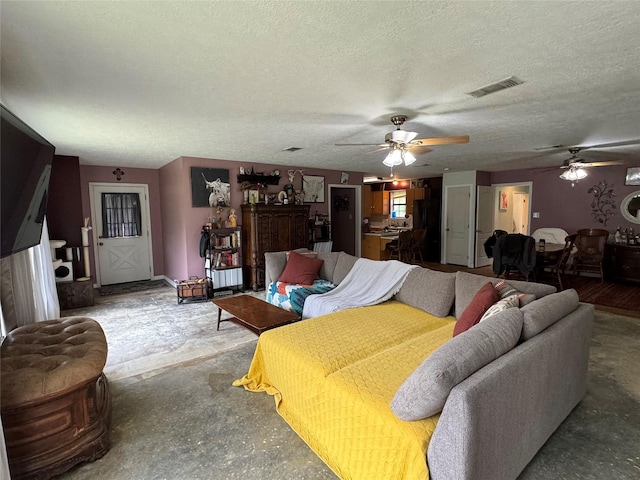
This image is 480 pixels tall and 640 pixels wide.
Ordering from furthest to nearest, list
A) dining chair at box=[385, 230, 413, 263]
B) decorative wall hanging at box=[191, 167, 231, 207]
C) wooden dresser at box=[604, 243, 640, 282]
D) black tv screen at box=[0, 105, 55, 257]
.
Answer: dining chair at box=[385, 230, 413, 263] → wooden dresser at box=[604, 243, 640, 282] → decorative wall hanging at box=[191, 167, 231, 207] → black tv screen at box=[0, 105, 55, 257]

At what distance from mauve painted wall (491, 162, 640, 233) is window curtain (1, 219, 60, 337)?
8.66 meters

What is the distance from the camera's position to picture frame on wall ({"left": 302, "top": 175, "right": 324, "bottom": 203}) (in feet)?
22.0

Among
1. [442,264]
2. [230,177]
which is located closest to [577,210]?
[442,264]

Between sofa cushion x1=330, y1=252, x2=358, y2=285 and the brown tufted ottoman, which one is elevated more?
sofa cushion x1=330, y1=252, x2=358, y2=285

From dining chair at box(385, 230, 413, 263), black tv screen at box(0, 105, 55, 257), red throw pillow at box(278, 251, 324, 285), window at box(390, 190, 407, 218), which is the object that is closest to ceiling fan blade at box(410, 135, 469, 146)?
red throw pillow at box(278, 251, 324, 285)

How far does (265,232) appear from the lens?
18.7ft

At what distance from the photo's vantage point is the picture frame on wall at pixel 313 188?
670 centimetres

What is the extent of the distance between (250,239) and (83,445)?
396 cm

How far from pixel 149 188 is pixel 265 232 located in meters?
2.81

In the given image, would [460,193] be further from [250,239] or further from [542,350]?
[542,350]

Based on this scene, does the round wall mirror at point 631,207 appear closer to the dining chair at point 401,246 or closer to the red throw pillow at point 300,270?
the dining chair at point 401,246

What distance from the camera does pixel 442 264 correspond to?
827cm

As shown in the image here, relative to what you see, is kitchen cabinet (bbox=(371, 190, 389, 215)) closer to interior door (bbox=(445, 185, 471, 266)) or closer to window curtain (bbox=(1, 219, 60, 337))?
interior door (bbox=(445, 185, 471, 266))

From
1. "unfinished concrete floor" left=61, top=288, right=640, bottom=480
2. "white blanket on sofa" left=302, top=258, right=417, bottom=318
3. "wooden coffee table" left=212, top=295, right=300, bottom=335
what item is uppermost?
"white blanket on sofa" left=302, top=258, right=417, bottom=318
